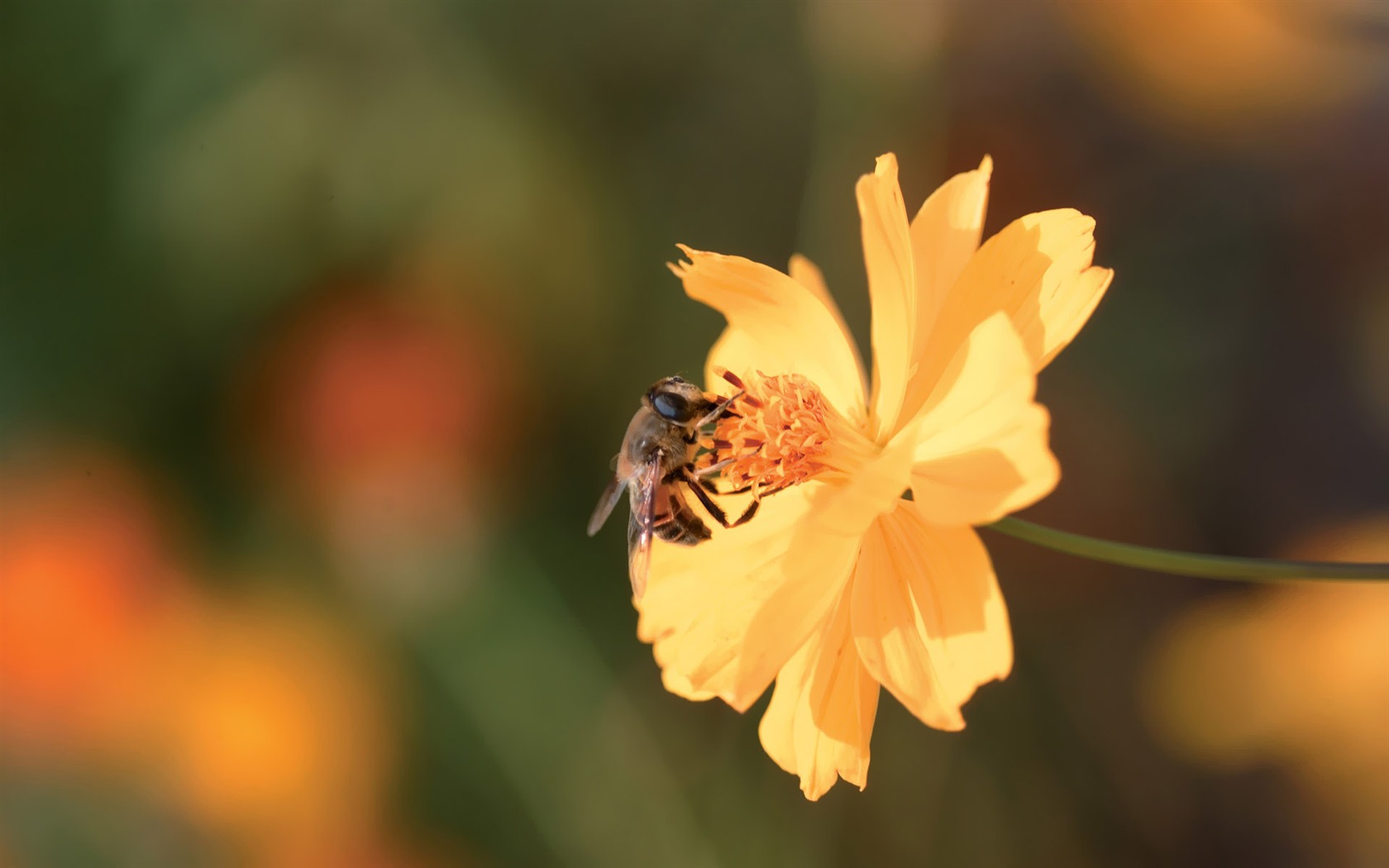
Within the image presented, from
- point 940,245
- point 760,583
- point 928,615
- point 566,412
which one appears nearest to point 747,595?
point 760,583

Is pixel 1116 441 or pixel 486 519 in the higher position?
pixel 486 519

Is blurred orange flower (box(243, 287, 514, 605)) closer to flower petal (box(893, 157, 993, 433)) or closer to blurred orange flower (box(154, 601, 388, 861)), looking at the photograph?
blurred orange flower (box(154, 601, 388, 861))

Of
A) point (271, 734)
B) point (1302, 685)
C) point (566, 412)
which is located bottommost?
point (1302, 685)

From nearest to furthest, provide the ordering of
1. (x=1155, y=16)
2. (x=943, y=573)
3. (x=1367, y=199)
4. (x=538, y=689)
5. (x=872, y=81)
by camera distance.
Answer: (x=943, y=573), (x=1367, y=199), (x=1155, y=16), (x=872, y=81), (x=538, y=689)

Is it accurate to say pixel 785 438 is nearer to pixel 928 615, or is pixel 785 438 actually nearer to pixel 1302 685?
pixel 928 615

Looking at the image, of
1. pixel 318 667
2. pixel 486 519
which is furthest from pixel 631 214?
pixel 318 667

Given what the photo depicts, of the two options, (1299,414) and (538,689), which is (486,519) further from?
(1299,414)

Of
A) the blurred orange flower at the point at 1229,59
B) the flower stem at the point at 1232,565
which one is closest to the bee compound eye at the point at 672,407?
the flower stem at the point at 1232,565
